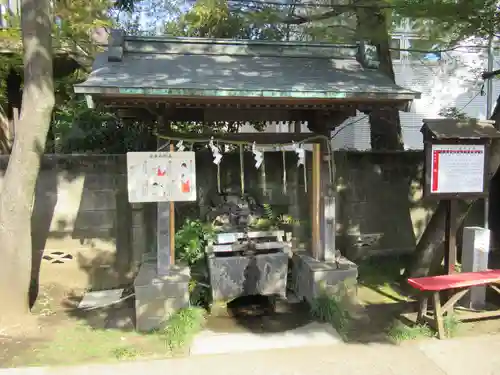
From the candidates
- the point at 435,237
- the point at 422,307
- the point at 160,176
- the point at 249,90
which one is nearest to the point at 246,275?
the point at 160,176

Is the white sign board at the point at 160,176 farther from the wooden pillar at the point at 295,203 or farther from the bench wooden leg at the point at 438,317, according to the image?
the bench wooden leg at the point at 438,317

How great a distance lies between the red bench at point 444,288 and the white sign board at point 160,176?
289 cm

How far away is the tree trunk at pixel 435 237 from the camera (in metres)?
5.95

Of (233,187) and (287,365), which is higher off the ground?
(233,187)

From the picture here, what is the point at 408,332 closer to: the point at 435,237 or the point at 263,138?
the point at 435,237

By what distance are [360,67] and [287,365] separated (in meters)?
3.96

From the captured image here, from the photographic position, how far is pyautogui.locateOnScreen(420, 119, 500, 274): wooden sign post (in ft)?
17.8

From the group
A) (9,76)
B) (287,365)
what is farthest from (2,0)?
(287,365)

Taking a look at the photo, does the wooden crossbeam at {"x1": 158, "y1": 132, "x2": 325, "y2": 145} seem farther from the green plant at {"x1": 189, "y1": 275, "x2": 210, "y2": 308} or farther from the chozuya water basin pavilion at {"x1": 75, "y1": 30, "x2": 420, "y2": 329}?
the green plant at {"x1": 189, "y1": 275, "x2": 210, "y2": 308}

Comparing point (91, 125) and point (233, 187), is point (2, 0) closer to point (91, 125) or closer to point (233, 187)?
point (91, 125)

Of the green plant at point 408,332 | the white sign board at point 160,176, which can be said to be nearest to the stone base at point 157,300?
the white sign board at point 160,176

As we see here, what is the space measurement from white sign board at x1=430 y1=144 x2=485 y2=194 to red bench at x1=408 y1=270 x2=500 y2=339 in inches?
42.7

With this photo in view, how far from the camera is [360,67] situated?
590cm

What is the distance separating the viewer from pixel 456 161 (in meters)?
5.48
